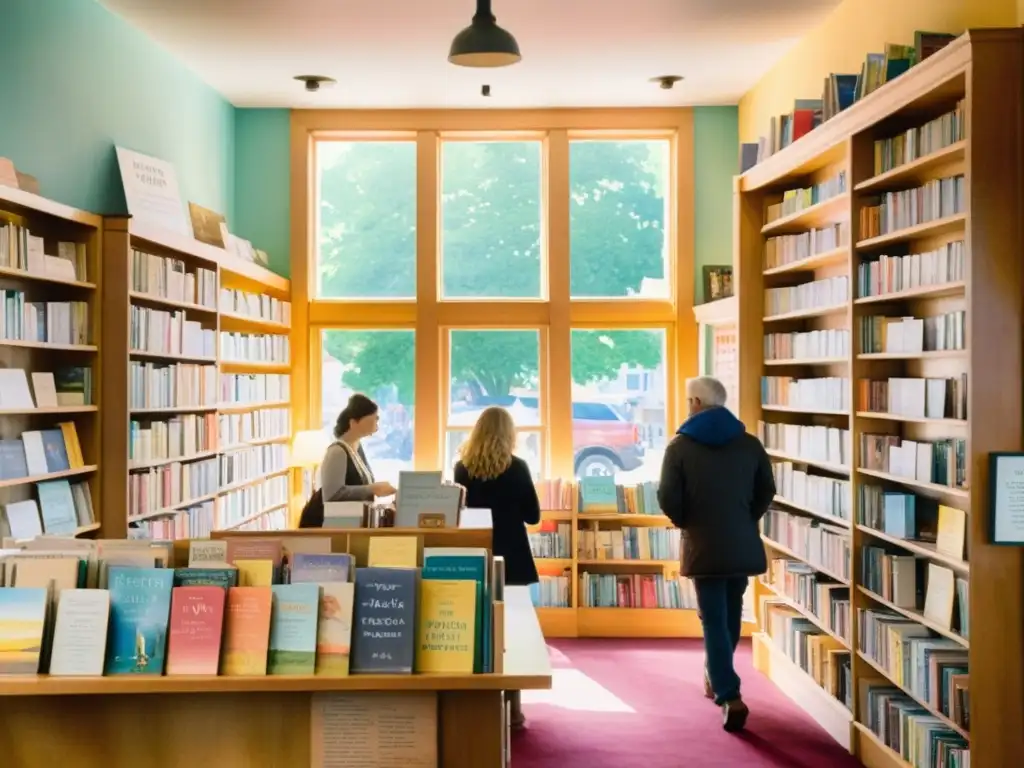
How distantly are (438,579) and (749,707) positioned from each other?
3.63 meters

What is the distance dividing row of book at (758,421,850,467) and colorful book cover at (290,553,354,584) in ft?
10.2

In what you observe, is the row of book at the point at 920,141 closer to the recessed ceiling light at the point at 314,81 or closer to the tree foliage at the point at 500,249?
the tree foliage at the point at 500,249

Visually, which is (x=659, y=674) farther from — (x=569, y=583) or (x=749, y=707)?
(x=569, y=583)

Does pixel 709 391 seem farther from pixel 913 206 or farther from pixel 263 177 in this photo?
pixel 263 177

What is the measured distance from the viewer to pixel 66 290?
5371 millimetres

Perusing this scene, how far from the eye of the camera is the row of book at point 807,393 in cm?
561

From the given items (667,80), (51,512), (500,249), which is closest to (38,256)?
(51,512)

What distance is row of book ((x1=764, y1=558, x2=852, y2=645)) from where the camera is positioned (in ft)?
18.4

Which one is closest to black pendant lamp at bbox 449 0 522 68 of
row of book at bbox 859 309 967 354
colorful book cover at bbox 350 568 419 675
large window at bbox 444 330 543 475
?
row of book at bbox 859 309 967 354

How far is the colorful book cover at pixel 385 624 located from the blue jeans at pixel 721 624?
9.39 feet

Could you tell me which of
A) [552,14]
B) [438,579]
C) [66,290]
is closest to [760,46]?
[552,14]

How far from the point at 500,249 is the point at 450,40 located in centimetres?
223

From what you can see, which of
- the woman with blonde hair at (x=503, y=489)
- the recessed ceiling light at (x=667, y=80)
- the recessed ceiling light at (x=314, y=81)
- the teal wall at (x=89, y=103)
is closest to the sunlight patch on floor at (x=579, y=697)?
the woman with blonde hair at (x=503, y=489)

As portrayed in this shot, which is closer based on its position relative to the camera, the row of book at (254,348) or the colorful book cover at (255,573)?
the colorful book cover at (255,573)
